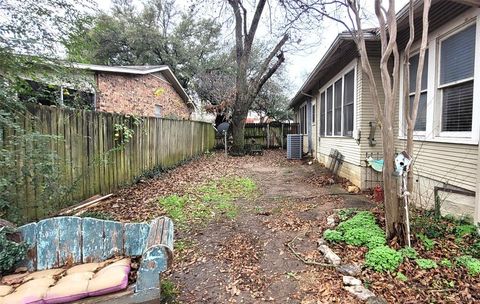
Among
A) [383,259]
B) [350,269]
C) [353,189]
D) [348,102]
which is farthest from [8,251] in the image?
[348,102]

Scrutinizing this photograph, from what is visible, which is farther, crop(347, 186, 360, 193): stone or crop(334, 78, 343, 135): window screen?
crop(334, 78, 343, 135): window screen

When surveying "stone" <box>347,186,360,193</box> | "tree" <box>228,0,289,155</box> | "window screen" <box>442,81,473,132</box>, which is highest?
"tree" <box>228,0,289,155</box>

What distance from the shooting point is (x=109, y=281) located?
1969 millimetres

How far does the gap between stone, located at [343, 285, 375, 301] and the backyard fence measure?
3.66 meters

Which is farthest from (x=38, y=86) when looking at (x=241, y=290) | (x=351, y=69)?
(x=351, y=69)

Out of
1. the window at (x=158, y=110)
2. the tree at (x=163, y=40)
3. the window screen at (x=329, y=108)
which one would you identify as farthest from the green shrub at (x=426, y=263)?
the tree at (x=163, y=40)

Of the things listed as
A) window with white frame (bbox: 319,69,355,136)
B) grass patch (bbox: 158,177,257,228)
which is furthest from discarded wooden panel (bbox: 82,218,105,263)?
window with white frame (bbox: 319,69,355,136)

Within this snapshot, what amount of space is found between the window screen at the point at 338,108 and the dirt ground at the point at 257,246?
2.24 meters

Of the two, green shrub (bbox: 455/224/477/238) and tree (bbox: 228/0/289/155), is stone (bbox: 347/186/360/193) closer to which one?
green shrub (bbox: 455/224/477/238)

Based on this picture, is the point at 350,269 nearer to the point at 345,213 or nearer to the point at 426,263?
the point at 426,263

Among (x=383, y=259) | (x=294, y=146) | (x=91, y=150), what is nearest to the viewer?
(x=383, y=259)

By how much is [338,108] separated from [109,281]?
778 centimetres

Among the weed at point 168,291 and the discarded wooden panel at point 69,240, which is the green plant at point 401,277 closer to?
the weed at point 168,291

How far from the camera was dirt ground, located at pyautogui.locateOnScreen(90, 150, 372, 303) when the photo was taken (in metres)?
2.72
